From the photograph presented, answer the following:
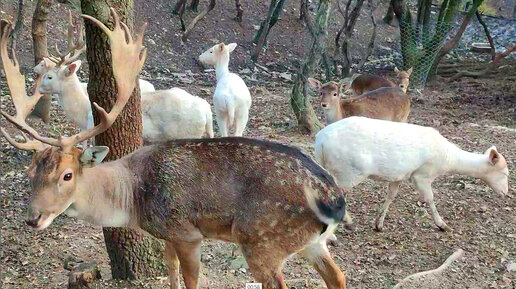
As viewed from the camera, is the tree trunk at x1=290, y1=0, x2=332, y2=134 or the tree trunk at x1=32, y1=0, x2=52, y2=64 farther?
the tree trunk at x1=290, y1=0, x2=332, y2=134

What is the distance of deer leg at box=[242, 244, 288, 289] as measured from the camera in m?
3.72

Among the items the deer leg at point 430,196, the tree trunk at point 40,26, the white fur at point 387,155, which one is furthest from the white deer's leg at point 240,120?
the deer leg at point 430,196

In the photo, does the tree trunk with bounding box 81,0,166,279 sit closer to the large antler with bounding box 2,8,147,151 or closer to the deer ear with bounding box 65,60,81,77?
the large antler with bounding box 2,8,147,151

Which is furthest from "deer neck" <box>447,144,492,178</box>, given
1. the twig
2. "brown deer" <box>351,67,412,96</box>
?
"brown deer" <box>351,67,412,96</box>

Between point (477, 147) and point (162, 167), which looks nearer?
point (162, 167)

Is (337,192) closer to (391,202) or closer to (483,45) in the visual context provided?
(391,202)

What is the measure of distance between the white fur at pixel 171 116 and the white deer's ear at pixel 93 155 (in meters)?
3.44

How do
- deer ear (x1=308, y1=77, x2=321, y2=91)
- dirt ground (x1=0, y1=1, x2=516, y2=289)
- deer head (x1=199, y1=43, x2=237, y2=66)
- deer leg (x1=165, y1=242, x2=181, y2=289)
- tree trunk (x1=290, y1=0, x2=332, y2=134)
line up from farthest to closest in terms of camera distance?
1. deer head (x1=199, y1=43, x2=237, y2=66)
2. tree trunk (x1=290, y1=0, x2=332, y2=134)
3. deer ear (x1=308, y1=77, x2=321, y2=91)
4. dirt ground (x1=0, y1=1, x2=516, y2=289)
5. deer leg (x1=165, y1=242, x2=181, y2=289)

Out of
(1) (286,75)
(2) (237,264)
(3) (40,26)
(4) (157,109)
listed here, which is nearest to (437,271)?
(2) (237,264)

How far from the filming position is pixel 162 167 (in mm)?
3885

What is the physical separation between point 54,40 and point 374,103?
23.2 ft

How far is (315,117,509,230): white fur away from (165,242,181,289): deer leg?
1998 millimetres

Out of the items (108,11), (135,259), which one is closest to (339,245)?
(135,259)

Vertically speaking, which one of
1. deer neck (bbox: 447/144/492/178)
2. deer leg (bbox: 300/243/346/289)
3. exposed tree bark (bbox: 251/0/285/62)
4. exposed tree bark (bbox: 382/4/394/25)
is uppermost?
deer leg (bbox: 300/243/346/289)
